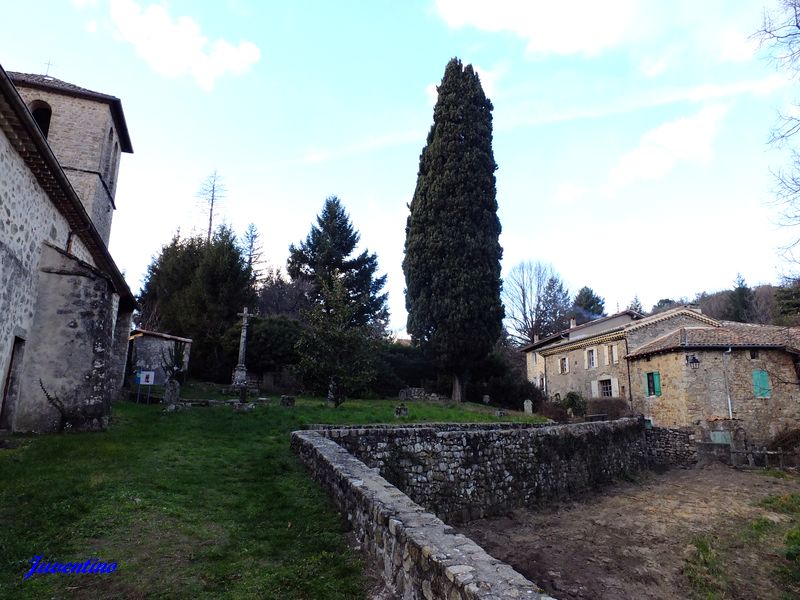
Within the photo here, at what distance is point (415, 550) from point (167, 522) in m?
3.27

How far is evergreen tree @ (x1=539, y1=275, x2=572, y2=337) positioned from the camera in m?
43.8

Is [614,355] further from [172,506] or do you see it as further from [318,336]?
[172,506]

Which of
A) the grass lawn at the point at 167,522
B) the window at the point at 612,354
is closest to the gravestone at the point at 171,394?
the grass lawn at the point at 167,522

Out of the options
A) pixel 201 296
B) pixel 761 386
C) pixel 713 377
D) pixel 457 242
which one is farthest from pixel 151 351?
pixel 761 386

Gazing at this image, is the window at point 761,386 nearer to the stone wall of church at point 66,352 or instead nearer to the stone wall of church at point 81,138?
the stone wall of church at point 66,352

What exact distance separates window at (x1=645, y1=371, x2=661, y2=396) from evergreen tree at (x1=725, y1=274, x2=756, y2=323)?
21.8m

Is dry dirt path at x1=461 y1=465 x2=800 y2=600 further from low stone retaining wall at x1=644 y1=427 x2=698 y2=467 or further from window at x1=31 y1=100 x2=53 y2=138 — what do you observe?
window at x1=31 y1=100 x2=53 y2=138

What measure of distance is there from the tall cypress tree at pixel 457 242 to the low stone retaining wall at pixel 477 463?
12465 mm

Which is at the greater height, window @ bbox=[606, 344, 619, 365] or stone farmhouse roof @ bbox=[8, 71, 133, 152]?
stone farmhouse roof @ bbox=[8, 71, 133, 152]

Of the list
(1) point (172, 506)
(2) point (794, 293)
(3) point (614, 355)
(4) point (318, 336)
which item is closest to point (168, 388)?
(4) point (318, 336)

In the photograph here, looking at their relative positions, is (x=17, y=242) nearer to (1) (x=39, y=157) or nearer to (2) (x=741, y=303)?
(1) (x=39, y=157)

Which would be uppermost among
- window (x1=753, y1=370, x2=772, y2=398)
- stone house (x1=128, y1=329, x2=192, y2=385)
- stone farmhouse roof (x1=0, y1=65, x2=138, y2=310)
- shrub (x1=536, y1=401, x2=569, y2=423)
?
stone farmhouse roof (x1=0, y1=65, x2=138, y2=310)

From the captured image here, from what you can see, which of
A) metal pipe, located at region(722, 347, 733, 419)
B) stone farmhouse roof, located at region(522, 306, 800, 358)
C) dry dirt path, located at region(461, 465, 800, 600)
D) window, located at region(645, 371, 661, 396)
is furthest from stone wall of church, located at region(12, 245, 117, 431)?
metal pipe, located at region(722, 347, 733, 419)

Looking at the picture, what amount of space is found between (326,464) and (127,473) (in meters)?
2.98
